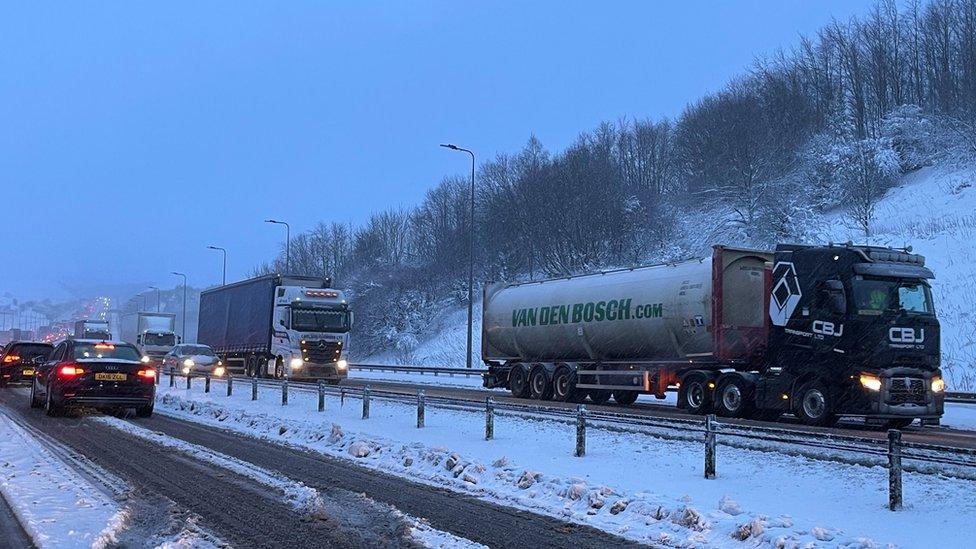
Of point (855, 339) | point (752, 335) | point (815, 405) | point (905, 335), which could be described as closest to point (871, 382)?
point (855, 339)

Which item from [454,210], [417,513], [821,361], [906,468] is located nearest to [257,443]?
[417,513]

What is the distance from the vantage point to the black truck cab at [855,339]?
16031 millimetres

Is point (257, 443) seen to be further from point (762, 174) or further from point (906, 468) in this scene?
point (762, 174)

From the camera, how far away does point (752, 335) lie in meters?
19.5

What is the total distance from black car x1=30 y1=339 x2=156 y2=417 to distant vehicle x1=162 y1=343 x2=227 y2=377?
18685 mm

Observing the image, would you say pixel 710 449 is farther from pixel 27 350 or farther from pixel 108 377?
pixel 27 350

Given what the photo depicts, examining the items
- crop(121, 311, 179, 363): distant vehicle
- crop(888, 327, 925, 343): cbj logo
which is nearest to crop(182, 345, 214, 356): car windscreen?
crop(121, 311, 179, 363): distant vehicle

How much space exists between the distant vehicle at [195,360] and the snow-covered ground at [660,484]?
73.2ft

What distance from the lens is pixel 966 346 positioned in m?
30.1

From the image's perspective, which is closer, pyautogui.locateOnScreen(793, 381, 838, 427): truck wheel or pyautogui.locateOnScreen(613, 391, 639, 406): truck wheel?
pyautogui.locateOnScreen(793, 381, 838, 427): truck wheel

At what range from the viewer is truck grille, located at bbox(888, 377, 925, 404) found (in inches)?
623

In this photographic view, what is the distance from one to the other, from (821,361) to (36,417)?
1648 cm

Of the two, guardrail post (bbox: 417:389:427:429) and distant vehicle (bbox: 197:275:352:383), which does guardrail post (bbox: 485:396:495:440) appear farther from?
distant vehicle (bbox: 197:275:352:383)

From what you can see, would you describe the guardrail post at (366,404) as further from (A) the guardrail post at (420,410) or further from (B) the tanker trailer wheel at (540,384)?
(B) the tanker trailer wheel at (540,384)
